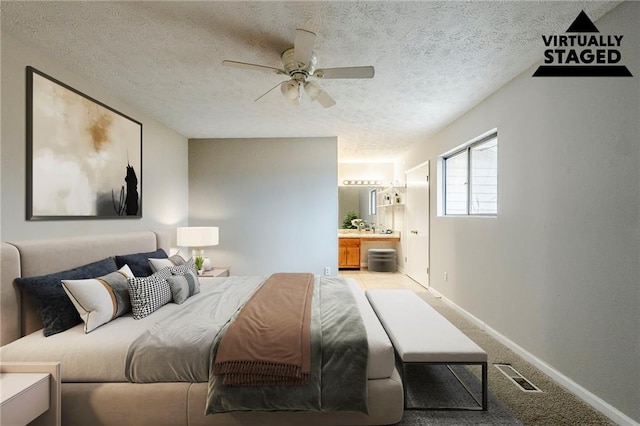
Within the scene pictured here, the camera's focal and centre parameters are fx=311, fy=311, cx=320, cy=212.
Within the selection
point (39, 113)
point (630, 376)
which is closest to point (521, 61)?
point (630, 376)

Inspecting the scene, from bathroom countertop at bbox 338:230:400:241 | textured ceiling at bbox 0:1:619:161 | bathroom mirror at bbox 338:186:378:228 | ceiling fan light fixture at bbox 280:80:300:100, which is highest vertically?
textured ceiling at bbox 0:1:619:161

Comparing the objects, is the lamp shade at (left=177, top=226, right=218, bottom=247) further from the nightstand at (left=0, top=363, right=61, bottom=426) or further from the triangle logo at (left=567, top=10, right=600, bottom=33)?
the triangle logo at (left=567, top=10, right=600, bottom=33)

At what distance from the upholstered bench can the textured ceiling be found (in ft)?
6.53

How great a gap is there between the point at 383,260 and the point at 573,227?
14.7 feet

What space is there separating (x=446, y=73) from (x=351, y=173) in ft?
14.8

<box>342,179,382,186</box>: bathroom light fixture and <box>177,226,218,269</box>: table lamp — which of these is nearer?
<box>177,226,218,269</box>: table lamp

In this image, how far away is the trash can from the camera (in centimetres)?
654

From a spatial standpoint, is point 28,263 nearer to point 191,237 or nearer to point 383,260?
point 191,237

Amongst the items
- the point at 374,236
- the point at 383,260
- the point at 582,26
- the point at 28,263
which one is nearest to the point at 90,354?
the point at 28,263

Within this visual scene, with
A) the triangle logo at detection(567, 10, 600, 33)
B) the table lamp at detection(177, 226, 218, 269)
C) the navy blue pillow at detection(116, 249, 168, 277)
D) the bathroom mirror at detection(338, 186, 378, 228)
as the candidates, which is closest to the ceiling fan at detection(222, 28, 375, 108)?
the triangle logo at detection(567, 10, 600, 33)

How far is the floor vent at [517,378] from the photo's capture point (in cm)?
221

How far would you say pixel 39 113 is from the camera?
221cm

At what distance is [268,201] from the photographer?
493 centimetres

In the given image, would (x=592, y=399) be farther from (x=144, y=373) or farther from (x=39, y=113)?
(x=39, y=113)
